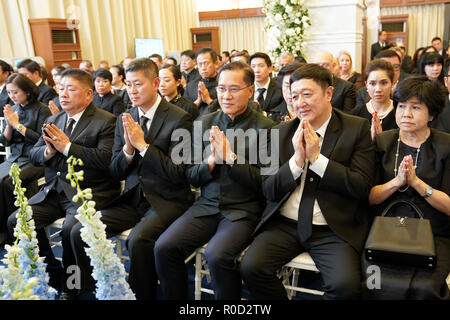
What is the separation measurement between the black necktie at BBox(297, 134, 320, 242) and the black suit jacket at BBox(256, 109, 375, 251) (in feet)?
0.12

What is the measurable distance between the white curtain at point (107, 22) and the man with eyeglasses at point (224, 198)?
22.7ft

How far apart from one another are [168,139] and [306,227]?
1045 millimetres

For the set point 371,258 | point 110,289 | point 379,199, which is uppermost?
point 110,289

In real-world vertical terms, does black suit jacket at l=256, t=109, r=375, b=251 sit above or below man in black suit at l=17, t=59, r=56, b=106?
below

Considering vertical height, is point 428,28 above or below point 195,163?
above

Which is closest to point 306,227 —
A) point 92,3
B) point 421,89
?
point 421,89

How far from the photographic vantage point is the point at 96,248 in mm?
1036

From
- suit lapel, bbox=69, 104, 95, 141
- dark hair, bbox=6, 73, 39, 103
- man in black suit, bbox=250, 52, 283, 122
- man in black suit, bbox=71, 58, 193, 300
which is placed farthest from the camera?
man in black suit, bbox=250, 52, 283, 122

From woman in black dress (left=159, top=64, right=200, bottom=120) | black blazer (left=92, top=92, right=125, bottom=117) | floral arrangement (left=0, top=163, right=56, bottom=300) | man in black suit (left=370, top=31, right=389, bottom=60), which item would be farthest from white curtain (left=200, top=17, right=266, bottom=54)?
floral arrangement (left=0, top=163, right=56, bottom=300)

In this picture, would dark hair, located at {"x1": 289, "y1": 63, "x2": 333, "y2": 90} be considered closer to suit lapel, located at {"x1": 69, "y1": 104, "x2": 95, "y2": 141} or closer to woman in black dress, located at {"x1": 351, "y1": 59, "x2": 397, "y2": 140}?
woman in black dress, located at {"x1": 351, "y1": 59, "x2": 397, "y2": 140}

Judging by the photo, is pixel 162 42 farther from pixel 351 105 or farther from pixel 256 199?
pixel 256 199

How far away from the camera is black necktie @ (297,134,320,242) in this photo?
2.01m

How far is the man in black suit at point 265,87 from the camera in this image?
395 cm

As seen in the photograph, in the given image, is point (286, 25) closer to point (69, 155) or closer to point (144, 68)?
point (144, 68)
